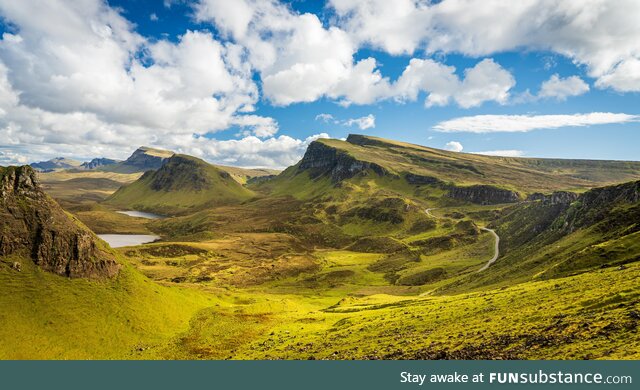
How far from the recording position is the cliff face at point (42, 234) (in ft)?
216

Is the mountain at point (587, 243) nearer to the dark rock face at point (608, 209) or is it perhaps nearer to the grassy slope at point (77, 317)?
the dark rock face at point (608, 209)

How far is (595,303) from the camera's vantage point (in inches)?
1770

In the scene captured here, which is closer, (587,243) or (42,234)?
(42,234)

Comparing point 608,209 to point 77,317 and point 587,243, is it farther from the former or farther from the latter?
point 77,317

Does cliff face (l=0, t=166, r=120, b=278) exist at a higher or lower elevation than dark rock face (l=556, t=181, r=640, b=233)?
lower

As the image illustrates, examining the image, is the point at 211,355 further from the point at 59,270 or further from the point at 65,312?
the point at 59,270

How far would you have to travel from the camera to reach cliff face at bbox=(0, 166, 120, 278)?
65.8 meters

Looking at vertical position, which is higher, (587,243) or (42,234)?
(587,243)

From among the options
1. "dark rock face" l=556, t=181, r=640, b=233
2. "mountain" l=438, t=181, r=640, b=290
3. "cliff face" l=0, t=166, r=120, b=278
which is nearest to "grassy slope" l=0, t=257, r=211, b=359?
"cliff face" l=0, t=166, r=120, b=278

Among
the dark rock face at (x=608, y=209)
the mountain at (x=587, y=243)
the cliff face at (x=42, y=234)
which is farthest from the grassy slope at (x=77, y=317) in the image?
the dark rock face at (x=608, y=209)

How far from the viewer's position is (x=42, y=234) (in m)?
68.4

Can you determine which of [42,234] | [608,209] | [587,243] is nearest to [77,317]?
[42,234]

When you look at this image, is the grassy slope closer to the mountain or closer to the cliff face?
the cliff face

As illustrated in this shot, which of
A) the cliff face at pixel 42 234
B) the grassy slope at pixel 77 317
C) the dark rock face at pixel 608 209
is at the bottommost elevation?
the grassy slope at pixel 77 317
